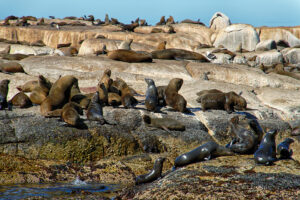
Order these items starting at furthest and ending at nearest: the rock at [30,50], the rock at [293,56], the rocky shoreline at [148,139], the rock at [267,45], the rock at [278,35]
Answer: the rock at [278,35] < the rock at [267,45] < the rock at [293,56] < the rock at [30,50] < the rocky shoreline at [148,139]

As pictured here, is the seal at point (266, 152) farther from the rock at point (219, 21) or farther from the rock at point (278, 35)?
the rock at point (219, 21)

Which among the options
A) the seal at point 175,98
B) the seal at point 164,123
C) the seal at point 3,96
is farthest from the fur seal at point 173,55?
the seal at point 3,96

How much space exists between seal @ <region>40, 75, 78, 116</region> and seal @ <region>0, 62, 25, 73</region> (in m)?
4.44

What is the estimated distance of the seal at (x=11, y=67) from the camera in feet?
52.4

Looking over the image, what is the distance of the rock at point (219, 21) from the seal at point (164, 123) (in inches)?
1263

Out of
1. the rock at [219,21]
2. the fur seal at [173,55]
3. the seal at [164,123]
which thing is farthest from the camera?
the rock at [219,21]

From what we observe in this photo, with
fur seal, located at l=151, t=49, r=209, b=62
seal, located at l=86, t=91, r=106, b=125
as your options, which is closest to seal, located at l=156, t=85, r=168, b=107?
seal, located at l=86, t=91, r=106, b=125

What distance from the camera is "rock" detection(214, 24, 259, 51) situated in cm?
3925

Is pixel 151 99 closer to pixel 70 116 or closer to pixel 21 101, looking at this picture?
pixel 70 116

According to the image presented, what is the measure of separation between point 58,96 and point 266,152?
20.8 ft

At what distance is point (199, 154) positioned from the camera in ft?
28.9

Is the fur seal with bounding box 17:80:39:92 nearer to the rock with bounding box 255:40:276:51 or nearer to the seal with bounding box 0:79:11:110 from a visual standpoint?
the seal with bounding box 0:79:11:110

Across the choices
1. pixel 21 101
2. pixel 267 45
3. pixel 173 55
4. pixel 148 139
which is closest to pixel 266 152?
pixel 148 139

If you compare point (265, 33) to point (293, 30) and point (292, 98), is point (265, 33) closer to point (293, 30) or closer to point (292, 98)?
point (293, 30)
